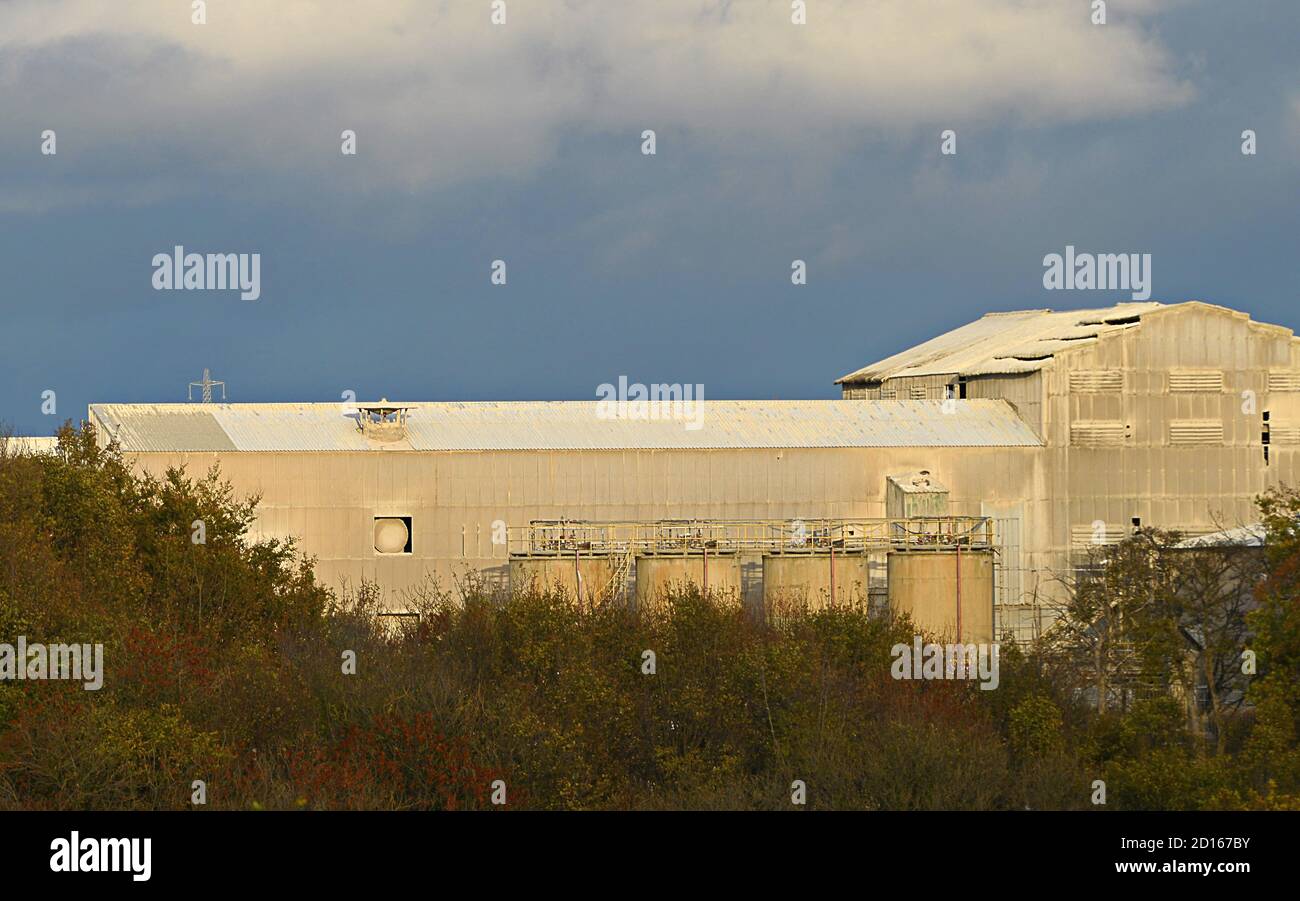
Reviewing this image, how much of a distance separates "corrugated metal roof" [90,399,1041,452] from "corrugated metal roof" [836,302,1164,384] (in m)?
3.13

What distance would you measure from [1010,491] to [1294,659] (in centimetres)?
2458

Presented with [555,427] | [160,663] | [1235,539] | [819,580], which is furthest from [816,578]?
[160,663]

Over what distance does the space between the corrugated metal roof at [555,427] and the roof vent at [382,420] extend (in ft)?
1.03

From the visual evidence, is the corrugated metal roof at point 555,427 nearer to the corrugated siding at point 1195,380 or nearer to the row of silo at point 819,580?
the corrugated siding at point 1195,380

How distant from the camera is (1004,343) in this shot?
7400cm

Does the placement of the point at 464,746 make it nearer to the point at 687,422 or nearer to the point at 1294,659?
the point at 1294,659

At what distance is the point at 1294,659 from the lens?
38688 millimetres

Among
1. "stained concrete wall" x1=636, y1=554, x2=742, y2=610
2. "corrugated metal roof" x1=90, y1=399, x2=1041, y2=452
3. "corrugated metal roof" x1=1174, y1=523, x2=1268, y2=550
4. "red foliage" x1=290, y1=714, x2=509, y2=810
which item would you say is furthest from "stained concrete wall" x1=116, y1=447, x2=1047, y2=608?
"red foliage" x1=290, y1=714, x2=509, y2=810

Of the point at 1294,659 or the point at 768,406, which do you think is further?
the point at 768,406

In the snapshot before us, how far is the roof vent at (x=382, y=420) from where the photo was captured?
6028 cm

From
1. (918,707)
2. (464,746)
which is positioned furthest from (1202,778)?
(464,746)

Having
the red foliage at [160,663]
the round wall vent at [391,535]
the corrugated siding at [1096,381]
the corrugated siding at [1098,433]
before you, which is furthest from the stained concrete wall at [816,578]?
the corrugated siding at [1096,381]

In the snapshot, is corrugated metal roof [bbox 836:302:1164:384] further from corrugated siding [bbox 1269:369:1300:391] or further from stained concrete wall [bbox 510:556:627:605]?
stained concrete wall [bbox 510:556:627:605]
